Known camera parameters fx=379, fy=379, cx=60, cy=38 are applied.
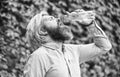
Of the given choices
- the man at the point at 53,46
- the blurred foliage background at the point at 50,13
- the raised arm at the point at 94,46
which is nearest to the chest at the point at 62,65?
the man at the point at 53,46

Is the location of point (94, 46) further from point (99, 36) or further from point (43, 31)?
point (43, 31)

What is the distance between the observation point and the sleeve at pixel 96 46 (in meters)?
2.64

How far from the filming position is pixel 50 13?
5.27 metres

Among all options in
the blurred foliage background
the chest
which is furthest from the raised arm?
the blurred foliage background

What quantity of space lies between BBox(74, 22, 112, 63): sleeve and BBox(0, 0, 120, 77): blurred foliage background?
7.41 feet

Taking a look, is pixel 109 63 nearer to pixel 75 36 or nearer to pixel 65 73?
pixel 75 36

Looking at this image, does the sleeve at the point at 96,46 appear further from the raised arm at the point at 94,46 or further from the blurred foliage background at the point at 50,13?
the blurred foliage background at the point at 50,13

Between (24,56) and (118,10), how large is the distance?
1853mm

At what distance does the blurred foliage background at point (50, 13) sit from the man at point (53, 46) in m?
2.34

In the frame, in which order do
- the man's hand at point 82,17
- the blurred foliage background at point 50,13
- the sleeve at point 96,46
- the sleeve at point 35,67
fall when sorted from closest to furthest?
the sleeve at point 35,67 < the man's hand at point 82,17 < the sleeve at point 96,46 < the blurred foliage background at point 50,13

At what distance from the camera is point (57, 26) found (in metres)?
2.46

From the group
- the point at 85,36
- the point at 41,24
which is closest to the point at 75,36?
the point at 85,36

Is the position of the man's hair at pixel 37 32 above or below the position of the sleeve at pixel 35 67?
above

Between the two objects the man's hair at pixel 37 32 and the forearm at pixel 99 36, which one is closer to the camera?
the man's hair at pixel 37 32
